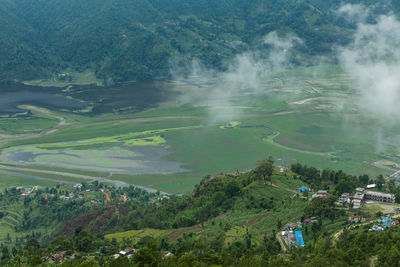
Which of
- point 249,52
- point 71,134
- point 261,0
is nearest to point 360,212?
point 71,134

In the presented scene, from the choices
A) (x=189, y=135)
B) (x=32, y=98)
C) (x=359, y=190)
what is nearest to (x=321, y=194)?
(x=359, y=190)

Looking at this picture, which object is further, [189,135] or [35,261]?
[189,135]

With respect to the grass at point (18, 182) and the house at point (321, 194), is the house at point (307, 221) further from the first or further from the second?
the grass at point (18, 182)

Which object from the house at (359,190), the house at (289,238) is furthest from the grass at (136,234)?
the house at (359,190)

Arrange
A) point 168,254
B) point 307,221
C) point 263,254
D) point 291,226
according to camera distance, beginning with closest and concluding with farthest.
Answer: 1. point 263,254
2. point 168,254
3. point 291,226
4. point 307,221

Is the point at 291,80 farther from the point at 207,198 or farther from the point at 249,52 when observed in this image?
the point at 207,198

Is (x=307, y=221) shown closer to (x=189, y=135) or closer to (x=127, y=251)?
(x=127, y=251)
